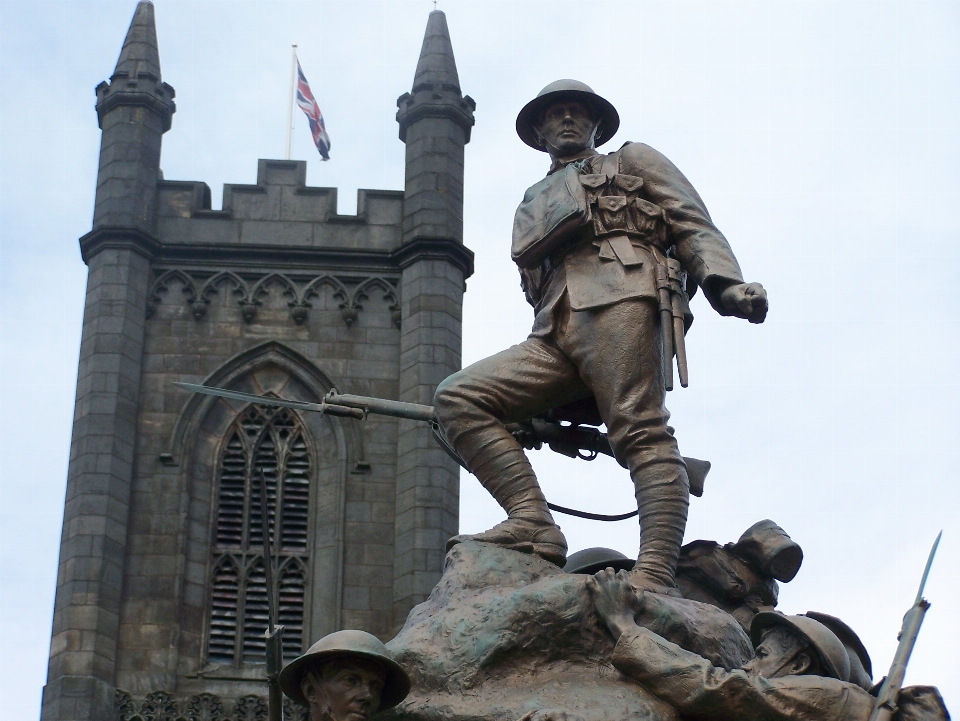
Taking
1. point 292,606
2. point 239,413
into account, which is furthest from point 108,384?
point 292,606

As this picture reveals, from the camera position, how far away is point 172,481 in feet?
113

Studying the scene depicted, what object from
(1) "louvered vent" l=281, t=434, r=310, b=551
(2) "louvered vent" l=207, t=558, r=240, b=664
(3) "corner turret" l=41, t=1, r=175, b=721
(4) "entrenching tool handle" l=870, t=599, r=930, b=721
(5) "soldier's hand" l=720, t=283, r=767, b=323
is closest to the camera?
(4) "entrenching tool handle" l=870, t=599, r=930, b=721

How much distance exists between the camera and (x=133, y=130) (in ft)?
119

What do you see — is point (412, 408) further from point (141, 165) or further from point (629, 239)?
point (141, 165)

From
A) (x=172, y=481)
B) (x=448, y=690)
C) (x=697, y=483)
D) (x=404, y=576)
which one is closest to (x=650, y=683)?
(x=448, y=690)

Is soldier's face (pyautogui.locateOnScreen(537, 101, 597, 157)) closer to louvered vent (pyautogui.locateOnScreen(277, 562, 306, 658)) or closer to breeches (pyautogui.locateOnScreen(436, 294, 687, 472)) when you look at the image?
breeches (pyautogui.locateOnScreen(436, 294, 687, 472))

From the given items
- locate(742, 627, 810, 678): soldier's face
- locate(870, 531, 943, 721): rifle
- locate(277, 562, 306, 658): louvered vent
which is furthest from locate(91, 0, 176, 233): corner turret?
locate(870, 531, 943, 721): rifle

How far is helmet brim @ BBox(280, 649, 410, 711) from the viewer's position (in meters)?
5.86

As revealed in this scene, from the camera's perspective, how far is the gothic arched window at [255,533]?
32.8 meters

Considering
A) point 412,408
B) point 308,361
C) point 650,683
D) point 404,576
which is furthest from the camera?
point 308,361

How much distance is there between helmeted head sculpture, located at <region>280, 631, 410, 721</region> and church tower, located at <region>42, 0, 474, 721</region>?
24.9m

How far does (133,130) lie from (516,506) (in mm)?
30364

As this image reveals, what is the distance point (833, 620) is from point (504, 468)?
120 centimetres

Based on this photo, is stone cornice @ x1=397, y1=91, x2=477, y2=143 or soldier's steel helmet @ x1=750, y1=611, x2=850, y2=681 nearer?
soldier's steel helmet @ x1=750, y1=611, x2=850, y2=681
